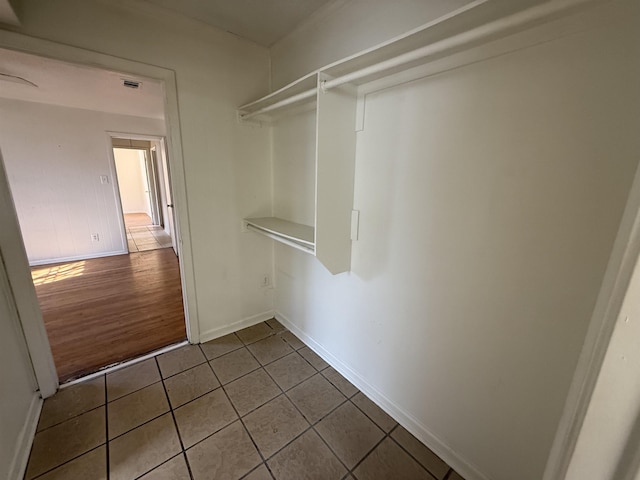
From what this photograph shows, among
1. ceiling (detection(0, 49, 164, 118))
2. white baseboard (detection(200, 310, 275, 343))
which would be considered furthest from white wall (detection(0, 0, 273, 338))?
ceiling (detection(0, 49, 164, 118))

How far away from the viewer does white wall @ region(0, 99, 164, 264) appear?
12.1 feet

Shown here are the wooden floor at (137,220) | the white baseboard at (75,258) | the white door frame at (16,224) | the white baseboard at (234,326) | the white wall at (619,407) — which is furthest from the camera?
the wooden floor at (137,220)

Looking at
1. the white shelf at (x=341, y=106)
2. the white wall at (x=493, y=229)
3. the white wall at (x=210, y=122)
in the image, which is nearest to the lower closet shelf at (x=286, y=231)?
the white shelf at (x=341, y=106)

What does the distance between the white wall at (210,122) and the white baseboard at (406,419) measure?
90 cm

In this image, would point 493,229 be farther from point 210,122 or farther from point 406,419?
point 210,122

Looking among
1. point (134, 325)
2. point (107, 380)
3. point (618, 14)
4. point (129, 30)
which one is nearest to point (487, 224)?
point (618, 14)

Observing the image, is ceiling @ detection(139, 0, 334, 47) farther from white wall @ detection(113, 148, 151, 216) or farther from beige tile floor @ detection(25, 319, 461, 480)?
white wall @ detection(113, 148, 151, 216)

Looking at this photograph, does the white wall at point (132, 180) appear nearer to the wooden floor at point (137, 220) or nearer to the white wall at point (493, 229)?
the wooden floor at point (137, 220)

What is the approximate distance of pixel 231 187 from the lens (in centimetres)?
219

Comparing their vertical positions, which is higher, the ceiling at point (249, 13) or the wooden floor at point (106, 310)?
the ceiling at point (249, 13)

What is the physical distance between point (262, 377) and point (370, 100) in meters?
1.95

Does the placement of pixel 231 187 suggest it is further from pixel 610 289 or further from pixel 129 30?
pixel 610 289

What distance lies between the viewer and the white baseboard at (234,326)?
2.31m

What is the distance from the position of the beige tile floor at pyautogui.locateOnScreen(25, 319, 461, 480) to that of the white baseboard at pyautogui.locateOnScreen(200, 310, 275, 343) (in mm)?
255
